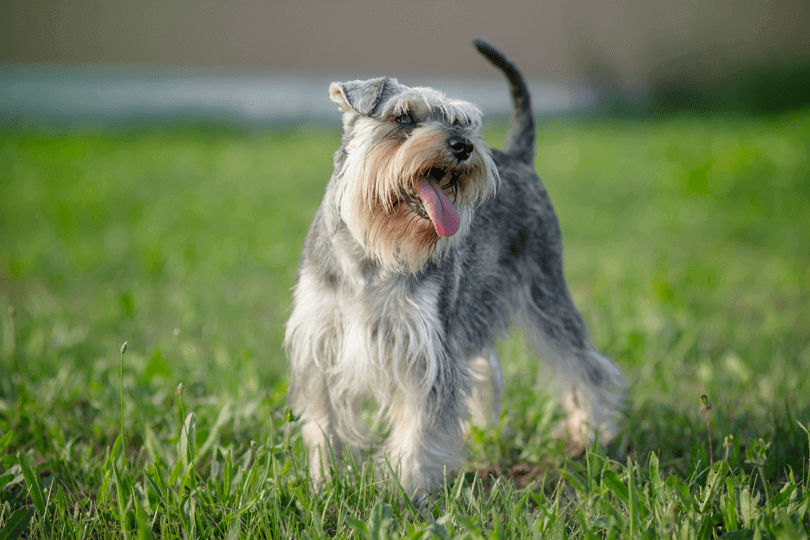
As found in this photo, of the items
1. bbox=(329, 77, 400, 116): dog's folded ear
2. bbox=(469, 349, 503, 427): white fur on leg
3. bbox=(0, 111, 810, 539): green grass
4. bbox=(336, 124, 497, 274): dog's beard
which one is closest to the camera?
bbox=(0, 111, 810, 539): green grass

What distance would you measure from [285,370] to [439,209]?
2266mm

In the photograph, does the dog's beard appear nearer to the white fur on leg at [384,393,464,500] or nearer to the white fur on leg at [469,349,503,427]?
the white fur on leg at [384,393,464,500]

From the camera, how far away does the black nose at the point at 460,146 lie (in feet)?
8.40

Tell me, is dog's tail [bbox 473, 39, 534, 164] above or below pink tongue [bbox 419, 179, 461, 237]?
above

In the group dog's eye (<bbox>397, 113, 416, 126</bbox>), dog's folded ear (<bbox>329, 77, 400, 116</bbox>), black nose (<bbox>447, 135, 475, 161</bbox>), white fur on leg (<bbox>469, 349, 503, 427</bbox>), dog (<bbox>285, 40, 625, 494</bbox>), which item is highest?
dog's folded ear (<bbox>329, 77, 400, 116</bbox>)

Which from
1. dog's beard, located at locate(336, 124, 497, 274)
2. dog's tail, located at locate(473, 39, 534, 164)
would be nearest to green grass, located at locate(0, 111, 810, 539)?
dog's beard, located at locate(336, 124, 497, 274)

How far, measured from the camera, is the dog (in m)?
2.64

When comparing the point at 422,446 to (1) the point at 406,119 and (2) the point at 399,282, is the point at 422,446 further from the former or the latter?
(1) the point at 406,119

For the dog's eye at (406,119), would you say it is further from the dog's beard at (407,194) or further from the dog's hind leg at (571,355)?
the dog's hind leg at (571,355)

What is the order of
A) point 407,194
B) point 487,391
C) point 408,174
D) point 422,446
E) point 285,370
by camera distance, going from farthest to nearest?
point 285,370, point 487,391, point 422,446, point 407,194, point 408,174

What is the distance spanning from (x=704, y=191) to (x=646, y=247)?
127 inches

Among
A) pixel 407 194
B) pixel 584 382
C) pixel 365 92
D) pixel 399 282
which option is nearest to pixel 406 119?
pixel 365 92

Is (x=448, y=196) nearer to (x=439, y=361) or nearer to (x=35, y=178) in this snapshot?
(x=439, y=361)

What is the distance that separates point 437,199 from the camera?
2.65m
